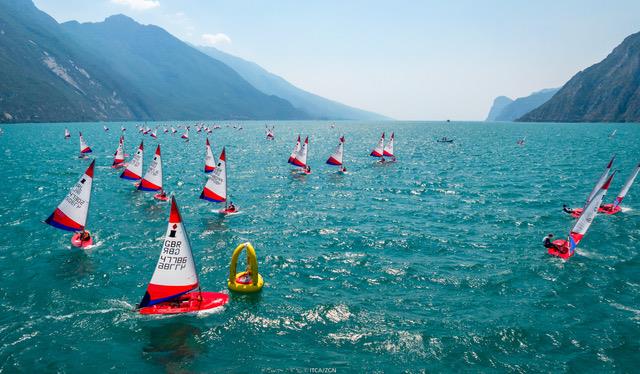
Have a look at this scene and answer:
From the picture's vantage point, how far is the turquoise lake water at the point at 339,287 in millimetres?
20703

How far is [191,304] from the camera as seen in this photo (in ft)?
82.3

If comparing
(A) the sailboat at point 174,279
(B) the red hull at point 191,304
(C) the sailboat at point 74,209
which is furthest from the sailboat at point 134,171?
(A) the sailboat at point 174,279

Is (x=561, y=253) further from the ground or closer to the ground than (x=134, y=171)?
closer to the ground

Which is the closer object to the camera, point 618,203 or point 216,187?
point 216,187

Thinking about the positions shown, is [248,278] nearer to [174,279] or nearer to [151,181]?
[174,279]

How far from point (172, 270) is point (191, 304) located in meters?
2.71

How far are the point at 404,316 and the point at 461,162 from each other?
276ft

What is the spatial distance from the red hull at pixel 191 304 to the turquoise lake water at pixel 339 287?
796 mm

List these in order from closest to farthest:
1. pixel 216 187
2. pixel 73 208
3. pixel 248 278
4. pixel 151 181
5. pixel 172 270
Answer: pixel 172 270 → pixel 248 278 → pixel 73 208 → pixel 216 187 → pixel 151 181

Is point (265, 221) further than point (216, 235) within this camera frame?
Yes

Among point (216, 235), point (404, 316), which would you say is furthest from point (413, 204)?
point (404, 316)

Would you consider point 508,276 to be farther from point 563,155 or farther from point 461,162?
point 563,155

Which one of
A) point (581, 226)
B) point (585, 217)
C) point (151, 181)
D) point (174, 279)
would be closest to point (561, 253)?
point (581, 226)

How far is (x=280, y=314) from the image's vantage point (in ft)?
81.0
